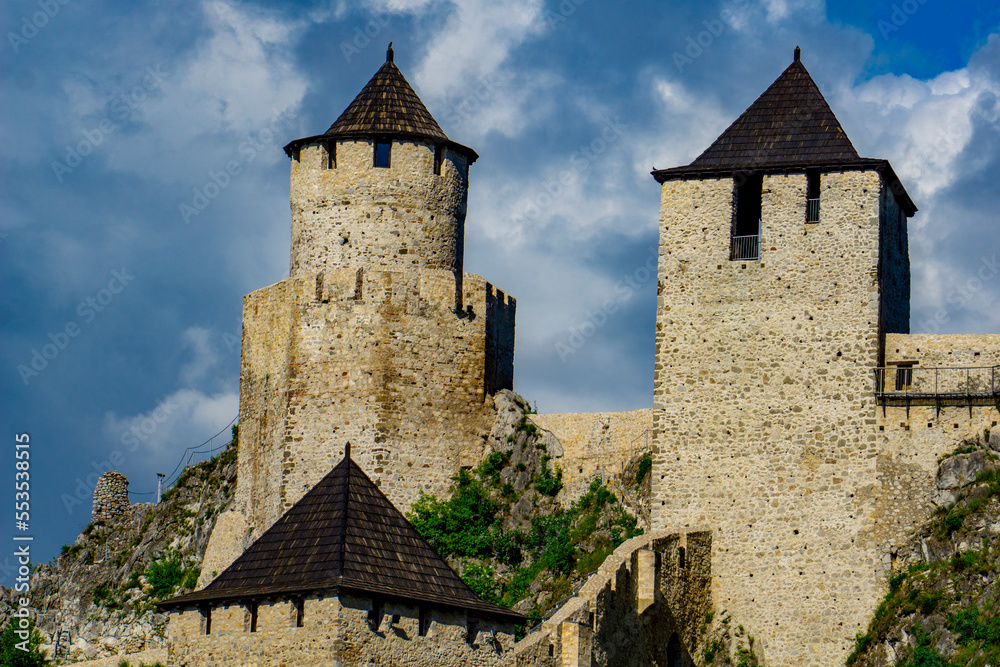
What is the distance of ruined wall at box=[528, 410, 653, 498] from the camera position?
143ft

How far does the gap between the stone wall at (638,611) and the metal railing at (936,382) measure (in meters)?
4.74

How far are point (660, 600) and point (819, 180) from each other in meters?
9.65

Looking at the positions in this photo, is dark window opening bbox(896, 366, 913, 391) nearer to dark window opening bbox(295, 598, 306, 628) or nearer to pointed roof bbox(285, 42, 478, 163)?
pointed roof bbox(285, 42, 478, 163)

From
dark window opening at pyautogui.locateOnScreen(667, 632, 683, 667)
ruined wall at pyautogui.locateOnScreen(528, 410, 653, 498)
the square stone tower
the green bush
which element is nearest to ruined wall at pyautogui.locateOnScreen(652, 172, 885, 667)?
the square stone tower

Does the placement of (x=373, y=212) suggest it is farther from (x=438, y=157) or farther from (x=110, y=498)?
(x=110, y=498)

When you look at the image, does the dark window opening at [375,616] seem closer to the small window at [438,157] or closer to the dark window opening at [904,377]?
the dark window opening at [904,377]

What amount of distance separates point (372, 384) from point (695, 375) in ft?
25.1

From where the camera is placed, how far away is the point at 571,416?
4506cm

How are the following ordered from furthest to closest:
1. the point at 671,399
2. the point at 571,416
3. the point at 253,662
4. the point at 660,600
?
1. the point at 571,416
2. the point at 671,399
3. the point at 660,600
4. the point at 253,662

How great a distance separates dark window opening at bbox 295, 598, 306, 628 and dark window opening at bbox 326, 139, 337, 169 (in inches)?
723

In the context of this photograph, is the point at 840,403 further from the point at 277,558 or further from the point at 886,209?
the point at 277,558

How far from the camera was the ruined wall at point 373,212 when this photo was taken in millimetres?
45906

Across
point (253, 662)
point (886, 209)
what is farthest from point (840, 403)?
point (253, 662)

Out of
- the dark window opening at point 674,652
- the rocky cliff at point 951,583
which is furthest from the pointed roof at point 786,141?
the dark window opening at point 674,652
